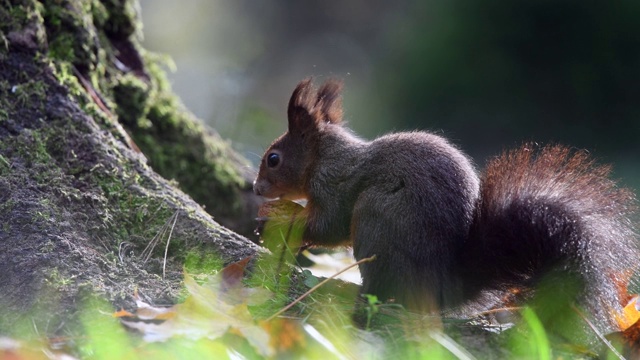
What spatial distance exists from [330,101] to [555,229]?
1.26 meters

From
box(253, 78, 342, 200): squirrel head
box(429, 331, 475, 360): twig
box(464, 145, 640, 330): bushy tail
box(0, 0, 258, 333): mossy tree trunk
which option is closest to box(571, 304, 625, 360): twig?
box(464, 145, 640, 330): bushy tail

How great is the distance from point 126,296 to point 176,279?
31cm

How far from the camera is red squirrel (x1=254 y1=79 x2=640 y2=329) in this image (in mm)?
2092

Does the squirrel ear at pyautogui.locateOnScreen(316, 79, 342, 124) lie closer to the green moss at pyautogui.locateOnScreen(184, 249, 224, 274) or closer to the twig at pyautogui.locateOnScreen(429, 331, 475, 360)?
the green moss at pyautogui.locateOnScreen(184, 249, 224, 274)

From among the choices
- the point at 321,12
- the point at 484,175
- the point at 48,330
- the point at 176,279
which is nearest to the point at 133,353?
the point at 48,330

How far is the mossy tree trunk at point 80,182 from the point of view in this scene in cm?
194

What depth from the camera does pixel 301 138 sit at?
121 inches

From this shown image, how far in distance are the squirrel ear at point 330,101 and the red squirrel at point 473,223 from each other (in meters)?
0.42

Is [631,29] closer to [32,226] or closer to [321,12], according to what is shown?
[321,12]

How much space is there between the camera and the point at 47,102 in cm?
267

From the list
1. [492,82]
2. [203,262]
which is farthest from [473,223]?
[492,82]

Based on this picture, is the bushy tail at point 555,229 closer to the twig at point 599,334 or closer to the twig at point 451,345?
the twig at point 599,334

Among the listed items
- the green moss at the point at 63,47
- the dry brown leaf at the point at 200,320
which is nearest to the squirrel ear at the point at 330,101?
the green moss at the point at 63,47

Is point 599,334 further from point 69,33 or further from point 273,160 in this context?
point 69,33
